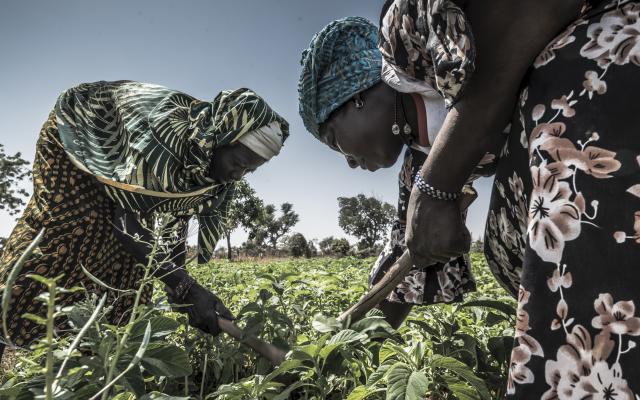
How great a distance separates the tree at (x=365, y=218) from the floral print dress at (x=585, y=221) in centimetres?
5639

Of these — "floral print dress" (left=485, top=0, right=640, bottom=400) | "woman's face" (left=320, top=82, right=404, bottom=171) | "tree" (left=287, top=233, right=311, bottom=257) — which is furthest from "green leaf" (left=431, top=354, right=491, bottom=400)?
"tree" (left=287, top=233, right=311, bottom=257)

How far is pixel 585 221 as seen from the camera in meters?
0.76

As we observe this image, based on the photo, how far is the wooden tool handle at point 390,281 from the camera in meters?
1.51

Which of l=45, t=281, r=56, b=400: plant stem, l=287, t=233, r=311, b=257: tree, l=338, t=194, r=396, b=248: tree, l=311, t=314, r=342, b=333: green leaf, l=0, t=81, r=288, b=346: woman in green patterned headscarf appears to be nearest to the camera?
l=45, t=281, r=56, b=400: plant stem

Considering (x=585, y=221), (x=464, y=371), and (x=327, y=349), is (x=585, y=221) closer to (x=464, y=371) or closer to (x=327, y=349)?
(x=464, y=371)

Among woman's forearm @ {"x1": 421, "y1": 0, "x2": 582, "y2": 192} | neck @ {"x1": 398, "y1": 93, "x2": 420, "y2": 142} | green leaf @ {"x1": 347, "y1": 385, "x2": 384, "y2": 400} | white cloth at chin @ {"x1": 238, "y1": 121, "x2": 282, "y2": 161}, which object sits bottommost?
green leaf @ {"x1": 347, "y1": 385, "x2": 384, "y2": 400}

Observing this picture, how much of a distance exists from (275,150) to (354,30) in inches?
31.1

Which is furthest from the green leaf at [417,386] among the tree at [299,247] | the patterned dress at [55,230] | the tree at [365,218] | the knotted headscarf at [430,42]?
the tree at [365,218]

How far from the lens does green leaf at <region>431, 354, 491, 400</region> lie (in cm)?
108

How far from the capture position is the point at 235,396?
3.75ft

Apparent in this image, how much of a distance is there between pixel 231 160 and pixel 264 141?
0.61 ft

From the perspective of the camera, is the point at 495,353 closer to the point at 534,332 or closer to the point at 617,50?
the point at 534,332

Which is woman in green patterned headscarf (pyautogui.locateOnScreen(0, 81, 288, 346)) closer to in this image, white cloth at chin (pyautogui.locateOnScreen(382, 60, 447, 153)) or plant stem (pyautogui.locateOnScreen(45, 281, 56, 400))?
white cloth at chin (pyautogui.locateOnScreen(382, 60, 447, 153))

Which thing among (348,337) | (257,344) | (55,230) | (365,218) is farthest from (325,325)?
(365,218)
